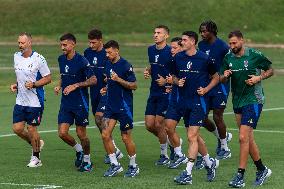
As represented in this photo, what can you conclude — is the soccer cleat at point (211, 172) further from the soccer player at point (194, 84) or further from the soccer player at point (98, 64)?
the soccer player at point (98, 64)

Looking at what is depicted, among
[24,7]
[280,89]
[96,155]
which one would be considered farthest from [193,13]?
[96,155]

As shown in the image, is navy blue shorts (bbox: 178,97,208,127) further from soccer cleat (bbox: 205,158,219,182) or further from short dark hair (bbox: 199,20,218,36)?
short dark hair (bbox: 199,20,218,36)

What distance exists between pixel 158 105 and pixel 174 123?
1675mm

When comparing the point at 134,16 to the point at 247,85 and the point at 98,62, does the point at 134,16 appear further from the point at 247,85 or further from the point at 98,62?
the point at 247,85

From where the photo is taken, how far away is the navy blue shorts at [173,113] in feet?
64.2

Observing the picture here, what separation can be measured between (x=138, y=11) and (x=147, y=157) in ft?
184

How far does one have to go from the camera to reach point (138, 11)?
77.6 metres

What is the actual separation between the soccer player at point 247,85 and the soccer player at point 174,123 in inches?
57.4

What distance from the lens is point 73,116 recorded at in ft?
66.8

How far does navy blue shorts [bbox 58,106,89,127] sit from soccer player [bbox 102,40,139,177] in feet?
3.02

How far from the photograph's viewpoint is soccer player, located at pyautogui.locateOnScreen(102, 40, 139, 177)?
19.2 meters

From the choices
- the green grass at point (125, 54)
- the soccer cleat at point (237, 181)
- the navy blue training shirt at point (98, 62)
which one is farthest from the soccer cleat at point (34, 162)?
the green grass at point (125, 54)

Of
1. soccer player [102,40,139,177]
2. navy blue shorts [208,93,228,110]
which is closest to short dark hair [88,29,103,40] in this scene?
soccer player [102,40,139,177]

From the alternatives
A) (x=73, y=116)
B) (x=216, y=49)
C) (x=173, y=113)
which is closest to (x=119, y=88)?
(x=173, y=113)
